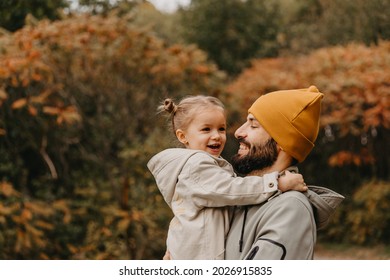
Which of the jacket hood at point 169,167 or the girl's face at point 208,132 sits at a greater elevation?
the girl's face at point 208,132

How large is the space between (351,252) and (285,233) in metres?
7.32

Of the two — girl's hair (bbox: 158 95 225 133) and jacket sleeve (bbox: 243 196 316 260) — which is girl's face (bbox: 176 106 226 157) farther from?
jacket sleeve (bbox: 243 196 316 260)

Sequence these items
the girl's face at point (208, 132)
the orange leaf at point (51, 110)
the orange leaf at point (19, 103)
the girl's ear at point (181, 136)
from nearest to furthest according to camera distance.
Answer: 1. the girl's face at point (208, 132)
2. the girl's ear at point (181, 136)
3. the orange leaf at point (19, 103)
4. the orange leaf at point (51, 110)

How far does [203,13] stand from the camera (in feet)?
45.0

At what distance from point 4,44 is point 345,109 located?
4.88 metres

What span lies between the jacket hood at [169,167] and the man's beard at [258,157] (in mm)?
218

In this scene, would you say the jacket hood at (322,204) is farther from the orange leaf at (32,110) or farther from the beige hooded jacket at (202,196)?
the orange leaf at (32,110)

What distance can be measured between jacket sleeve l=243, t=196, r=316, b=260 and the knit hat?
308 mm

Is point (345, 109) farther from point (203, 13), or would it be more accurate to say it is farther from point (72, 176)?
point (203, 13)

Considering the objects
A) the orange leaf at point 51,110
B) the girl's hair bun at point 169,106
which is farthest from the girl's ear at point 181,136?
the orange leaf at point 51,110

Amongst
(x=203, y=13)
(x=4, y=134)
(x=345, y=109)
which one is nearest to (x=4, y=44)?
(x=4, y=134)

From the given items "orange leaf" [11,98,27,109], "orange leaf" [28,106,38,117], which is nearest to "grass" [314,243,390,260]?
"orange leaf" [28,106,38,117]

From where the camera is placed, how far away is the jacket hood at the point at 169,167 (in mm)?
2404

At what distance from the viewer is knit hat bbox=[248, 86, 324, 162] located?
2.31 meters
